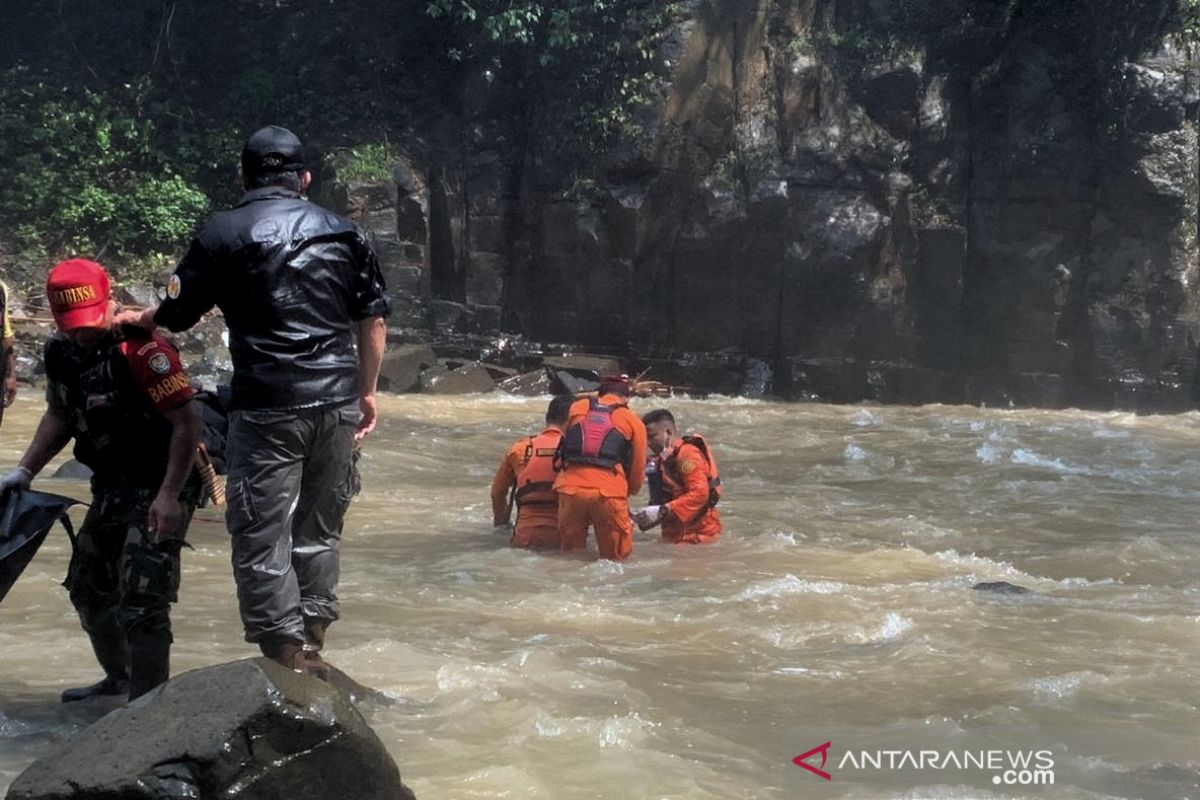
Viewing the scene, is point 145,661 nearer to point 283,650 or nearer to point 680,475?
point 283,650

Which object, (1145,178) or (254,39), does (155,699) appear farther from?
(254,39)

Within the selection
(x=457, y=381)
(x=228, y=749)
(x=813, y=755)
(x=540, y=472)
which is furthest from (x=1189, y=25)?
(x=228, y=749)

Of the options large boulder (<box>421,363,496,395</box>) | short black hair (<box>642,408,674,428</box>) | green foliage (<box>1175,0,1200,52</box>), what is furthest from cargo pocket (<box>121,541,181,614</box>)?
green foliage (<box>1175,0,1200,52</box>)

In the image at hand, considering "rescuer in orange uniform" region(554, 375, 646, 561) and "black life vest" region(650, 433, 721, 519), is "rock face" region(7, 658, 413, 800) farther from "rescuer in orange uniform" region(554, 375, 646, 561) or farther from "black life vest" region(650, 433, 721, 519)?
"black life vest" region(650, 433, 721, 519)

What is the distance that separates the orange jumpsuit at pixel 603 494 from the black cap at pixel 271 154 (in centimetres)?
365

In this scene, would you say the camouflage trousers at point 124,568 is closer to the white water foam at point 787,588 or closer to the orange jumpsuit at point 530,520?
the white water foam at point 787,588

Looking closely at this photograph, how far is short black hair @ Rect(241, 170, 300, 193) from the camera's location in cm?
439

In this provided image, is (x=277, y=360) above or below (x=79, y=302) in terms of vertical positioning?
below

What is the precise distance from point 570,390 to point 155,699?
46.0ft

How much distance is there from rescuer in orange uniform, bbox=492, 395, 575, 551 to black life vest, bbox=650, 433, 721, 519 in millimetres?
742

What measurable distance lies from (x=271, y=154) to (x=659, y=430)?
472 centimetres

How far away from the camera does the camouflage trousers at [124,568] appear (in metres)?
4.27

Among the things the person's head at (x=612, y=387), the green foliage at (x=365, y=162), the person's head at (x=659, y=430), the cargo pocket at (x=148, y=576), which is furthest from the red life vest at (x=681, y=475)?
the green foliage at (x=365, y=162)

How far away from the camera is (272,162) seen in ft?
14.4
